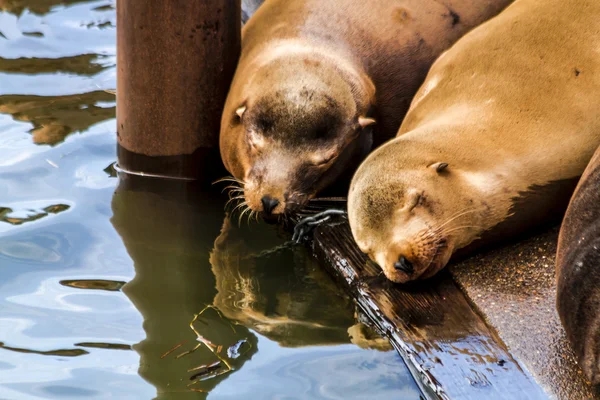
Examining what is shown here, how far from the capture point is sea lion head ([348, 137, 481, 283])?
4.24 meters

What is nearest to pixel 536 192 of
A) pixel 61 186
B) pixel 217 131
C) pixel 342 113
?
pixel 342 113

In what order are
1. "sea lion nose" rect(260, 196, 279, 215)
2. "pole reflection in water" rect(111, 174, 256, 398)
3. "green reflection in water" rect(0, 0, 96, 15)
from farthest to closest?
"green reflection in water" rect(0, 0, 96, 15) < "sea lion nose" rect(260, 196, 279, 215) < "pole reflection in water" rect(111, 174, 256, 398)

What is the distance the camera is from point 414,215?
4.26 m

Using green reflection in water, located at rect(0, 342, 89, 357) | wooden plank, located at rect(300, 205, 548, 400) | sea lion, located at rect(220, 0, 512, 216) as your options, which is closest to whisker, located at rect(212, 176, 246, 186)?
sea lion, located at rect(220, 0, 512, 216)

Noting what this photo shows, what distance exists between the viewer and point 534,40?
15.9 feet

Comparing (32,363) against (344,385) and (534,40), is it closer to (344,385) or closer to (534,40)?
(344,385)

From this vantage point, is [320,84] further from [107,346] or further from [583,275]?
[583,275]

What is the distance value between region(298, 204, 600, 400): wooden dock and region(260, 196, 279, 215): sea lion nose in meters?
0.36

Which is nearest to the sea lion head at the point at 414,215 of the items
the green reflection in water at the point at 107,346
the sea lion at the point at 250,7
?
the green reflection in water at the point at 107,346

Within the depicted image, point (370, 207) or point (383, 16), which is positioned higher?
point (383, 16)

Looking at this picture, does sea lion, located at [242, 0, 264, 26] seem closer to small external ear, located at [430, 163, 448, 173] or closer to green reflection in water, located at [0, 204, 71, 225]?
green reflection in water, located at [0, 204, 71, 225]

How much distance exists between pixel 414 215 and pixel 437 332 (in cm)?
55

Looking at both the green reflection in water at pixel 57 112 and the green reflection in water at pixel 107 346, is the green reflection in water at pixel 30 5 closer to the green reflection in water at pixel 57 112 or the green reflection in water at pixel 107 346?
the green reflection in water at pixel 57 112

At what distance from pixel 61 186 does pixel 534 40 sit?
2637 millimetres
